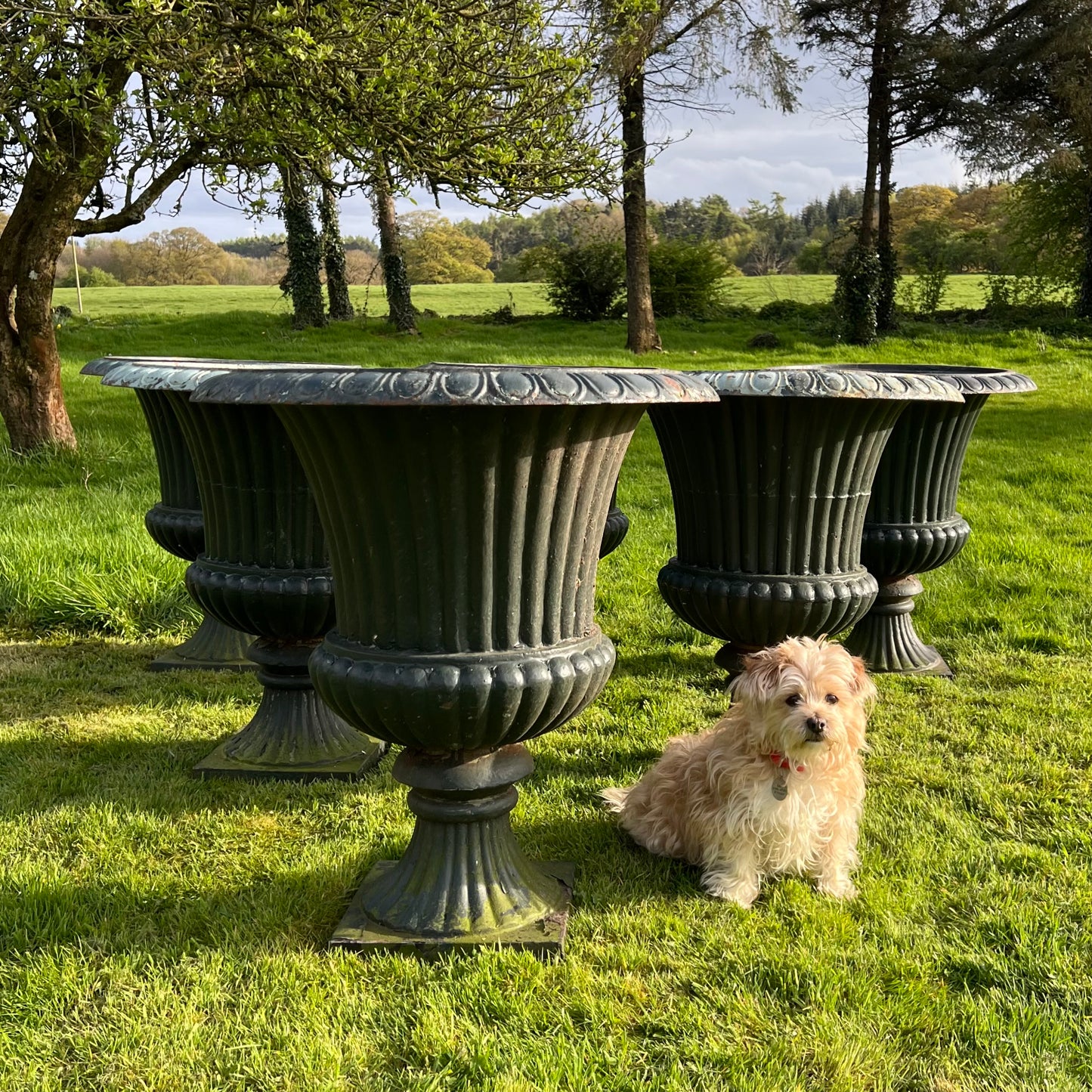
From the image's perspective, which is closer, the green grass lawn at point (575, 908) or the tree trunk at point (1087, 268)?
the green grass lawn at point (575, 908)

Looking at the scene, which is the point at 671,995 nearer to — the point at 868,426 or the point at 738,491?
Answer: the point at 738,491

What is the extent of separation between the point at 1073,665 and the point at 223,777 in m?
3.57

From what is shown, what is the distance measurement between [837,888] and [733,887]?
0.93 feet

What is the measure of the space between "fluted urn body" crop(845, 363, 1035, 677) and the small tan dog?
5.67 ft

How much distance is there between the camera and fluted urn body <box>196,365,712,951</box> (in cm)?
199

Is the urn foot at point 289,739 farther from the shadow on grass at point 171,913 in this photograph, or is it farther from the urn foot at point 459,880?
the urn foot at point 459,880

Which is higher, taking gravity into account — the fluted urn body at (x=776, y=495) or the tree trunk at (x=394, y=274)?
the tree trunk at (x=394, y=274)

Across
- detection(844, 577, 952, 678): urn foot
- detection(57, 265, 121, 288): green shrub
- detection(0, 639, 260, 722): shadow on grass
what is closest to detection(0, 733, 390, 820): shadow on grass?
detection(0, 639, 260, 722): shadow on grass

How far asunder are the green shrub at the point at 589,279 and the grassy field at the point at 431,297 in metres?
1.36

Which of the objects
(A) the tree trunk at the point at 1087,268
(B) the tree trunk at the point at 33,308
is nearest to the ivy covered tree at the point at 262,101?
(B) the tree trunk at the point at 33,308

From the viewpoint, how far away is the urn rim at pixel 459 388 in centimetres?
188

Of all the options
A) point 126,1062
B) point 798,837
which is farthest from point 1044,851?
point 126,1062

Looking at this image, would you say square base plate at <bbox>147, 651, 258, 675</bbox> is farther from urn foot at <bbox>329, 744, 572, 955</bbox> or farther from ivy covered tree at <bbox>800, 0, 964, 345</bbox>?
ivy covered tree at <bbox>800, 0, 964, 345</bbox>

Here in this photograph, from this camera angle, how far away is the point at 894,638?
445 cm
